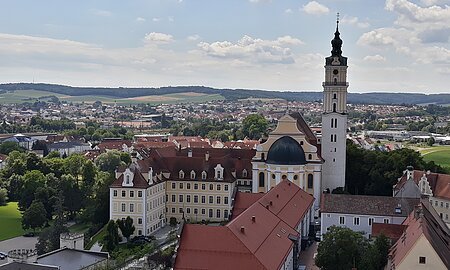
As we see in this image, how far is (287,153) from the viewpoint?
69.1m

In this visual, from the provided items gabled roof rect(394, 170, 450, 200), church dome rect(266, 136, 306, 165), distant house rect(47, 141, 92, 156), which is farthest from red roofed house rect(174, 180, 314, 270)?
distant house rect(47, 141, 92, 156)

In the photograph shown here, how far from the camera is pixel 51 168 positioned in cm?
9519

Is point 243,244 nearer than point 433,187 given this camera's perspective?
Yes

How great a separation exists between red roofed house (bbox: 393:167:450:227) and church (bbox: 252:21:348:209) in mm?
8796

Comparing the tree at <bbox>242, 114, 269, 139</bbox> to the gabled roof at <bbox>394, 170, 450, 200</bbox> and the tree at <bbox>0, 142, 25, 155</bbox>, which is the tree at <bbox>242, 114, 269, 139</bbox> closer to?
the tree at <bbox>0, 142, 25, 155</bbox>

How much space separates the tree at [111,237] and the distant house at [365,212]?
1891 centimetres

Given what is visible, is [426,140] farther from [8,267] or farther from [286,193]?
[8,267]

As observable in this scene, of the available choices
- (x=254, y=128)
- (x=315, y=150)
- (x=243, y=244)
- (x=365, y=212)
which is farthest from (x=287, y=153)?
(x=254, y=128)

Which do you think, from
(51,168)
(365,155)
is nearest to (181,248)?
(365,155)

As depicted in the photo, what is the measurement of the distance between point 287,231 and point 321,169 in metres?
26.5

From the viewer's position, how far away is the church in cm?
6925

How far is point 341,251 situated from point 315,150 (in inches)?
1116

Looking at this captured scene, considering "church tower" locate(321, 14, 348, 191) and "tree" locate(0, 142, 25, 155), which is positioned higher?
"church tower" locate(321, 14, 348, 191)

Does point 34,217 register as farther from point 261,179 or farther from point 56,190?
point 261,179
